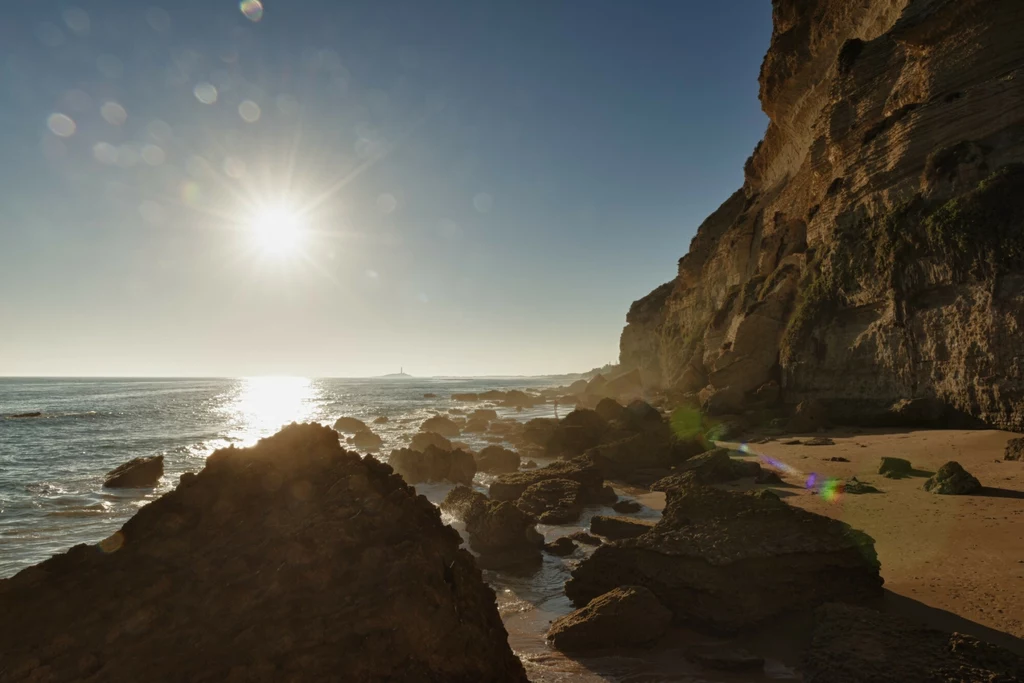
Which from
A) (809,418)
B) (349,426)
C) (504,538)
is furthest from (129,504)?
(809,418)

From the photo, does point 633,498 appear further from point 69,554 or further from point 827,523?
point 69,554

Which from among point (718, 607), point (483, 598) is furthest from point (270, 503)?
point (718, 607)

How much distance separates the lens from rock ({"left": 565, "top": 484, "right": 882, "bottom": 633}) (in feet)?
23.3

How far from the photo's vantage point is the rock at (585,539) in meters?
11.5

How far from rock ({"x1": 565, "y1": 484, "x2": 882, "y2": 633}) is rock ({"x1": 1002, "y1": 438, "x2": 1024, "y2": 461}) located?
33.7 feet

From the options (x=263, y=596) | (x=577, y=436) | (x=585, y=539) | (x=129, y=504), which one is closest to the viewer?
(x=263, y=596)

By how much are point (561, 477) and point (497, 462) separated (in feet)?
23.6

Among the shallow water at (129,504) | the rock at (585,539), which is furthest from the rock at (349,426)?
the rock at (585,539)

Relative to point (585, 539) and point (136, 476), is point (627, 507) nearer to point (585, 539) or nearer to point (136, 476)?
point (585, 539)

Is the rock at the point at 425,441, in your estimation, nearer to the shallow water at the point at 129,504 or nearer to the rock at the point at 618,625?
the shallow water at the point at 129,504

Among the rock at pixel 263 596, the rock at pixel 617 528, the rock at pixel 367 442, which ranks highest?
the rock at pixel 263 596

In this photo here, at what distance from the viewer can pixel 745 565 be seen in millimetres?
7328

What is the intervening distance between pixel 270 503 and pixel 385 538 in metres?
1.52

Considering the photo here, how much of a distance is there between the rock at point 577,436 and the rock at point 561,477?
25.3ft
